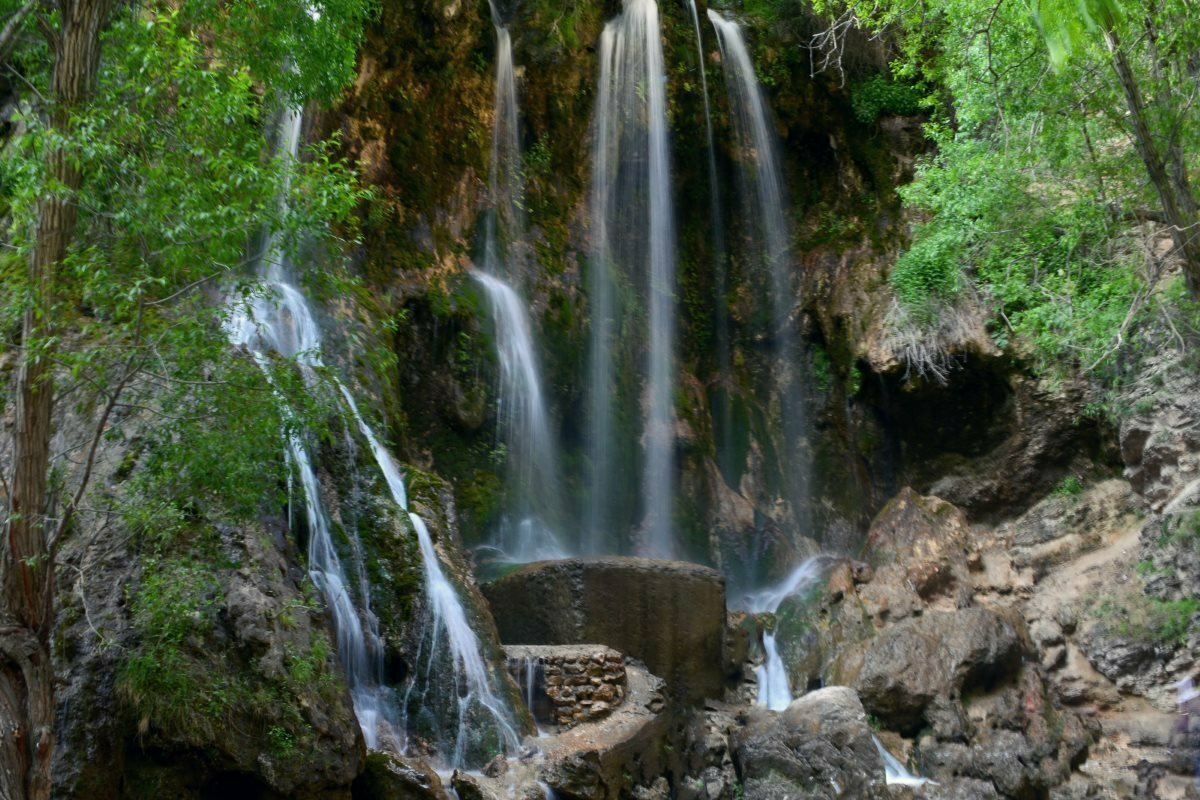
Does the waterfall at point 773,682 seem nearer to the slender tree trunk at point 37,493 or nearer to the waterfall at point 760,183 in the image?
the waterfall at point 760,183

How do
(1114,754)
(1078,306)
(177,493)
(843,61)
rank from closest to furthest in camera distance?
(177,493) < (1114,754) < (1078,306) < (843,61)

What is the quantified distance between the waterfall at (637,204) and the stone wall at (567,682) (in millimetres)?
7408

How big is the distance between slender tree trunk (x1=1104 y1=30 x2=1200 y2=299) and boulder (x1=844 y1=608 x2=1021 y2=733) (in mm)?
4978

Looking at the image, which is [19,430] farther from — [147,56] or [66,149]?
[147,56]

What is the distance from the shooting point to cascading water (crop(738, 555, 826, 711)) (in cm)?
1313

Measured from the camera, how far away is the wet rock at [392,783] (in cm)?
714

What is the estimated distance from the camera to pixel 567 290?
57.6 ft

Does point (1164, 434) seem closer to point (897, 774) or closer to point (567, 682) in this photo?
point (897, 774)

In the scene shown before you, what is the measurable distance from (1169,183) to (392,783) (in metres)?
9.43

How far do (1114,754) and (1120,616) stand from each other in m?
1.89

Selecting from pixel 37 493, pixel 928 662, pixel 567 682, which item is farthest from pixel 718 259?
pixel 37 493

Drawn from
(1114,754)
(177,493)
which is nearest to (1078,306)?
(1114,754)

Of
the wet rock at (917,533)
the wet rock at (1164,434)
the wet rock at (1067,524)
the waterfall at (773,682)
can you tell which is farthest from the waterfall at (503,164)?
the wet rock at (1164,434)

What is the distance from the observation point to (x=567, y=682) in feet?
32.8
